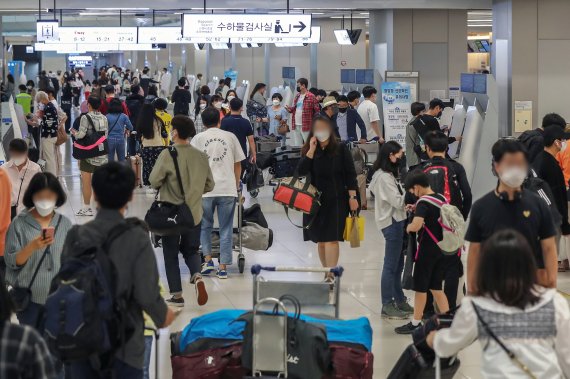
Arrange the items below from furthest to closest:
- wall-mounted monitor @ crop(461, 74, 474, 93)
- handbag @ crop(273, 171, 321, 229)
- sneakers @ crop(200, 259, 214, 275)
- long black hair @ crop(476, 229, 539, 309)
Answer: wall-mounted monitor @ crop(461, 74, 474, 93) < sneakers @ crop(200, 259, 214, 275) < handbag @ crop(273, 171, 321, 229) < long black hair @ crop(476, 229, 539, 309)

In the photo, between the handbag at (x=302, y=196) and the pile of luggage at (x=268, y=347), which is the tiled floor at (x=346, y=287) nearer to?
the handbag at (x=302, y=196)

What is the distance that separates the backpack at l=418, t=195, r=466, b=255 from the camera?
7.59m

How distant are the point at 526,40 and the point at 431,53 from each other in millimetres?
4194

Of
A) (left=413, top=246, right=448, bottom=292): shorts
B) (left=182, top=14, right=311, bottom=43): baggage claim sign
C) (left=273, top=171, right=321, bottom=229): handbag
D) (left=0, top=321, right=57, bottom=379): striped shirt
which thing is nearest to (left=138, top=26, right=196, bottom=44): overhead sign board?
(left=182, top=14, right=311, bottom=43): baggage claim sign

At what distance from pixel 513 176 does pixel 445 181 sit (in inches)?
94.9

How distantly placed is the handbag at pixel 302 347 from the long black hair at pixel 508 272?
4.90 ft

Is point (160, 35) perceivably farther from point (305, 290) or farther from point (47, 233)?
point (47, 233)

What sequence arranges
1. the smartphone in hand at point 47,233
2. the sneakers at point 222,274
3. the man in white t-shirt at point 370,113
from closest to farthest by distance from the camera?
the smartphone in hand at point 47,233
the sneakers at point 222,274
the man in white t-shirt at point 370,113

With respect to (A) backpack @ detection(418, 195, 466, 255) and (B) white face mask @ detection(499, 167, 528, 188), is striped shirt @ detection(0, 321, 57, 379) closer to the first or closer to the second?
(B) white face mask @ detection(499, 167, 528, 188)

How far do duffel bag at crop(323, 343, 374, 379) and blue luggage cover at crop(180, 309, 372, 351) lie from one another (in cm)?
13

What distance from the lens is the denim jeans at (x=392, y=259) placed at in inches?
344

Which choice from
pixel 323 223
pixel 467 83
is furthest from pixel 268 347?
pixel 467 83

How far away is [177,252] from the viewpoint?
9.21 meters

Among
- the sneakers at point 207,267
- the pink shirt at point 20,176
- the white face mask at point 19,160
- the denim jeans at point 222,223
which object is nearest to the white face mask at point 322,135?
the denim jeans at point 222,223
